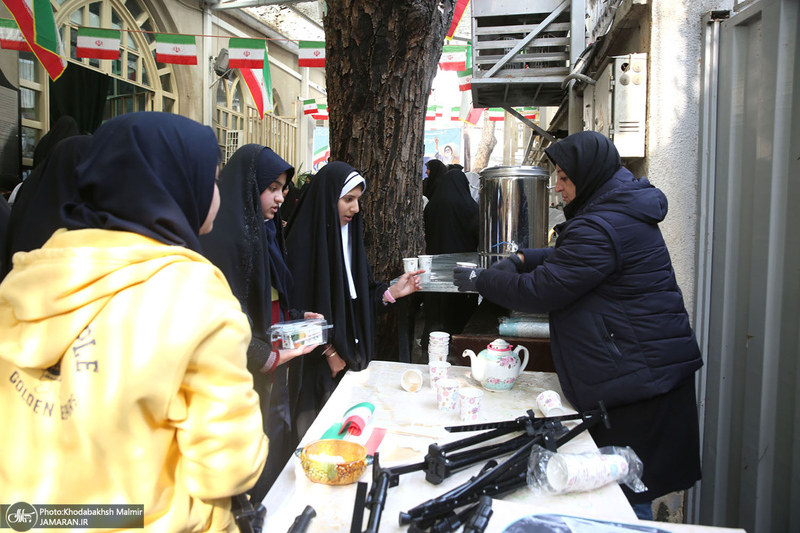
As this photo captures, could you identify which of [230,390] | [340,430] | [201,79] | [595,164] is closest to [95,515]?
[230,390]

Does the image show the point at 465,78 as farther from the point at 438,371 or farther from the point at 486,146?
the point at 438,371

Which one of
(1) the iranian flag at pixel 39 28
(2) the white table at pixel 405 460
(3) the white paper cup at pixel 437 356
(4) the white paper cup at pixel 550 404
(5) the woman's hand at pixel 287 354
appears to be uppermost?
(1) the iranian flag at pixel 39 28

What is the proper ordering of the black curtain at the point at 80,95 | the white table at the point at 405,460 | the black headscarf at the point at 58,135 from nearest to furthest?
the white table at the point at 405,460
the black headscarf at the point at 58,135
the black curtain at the point at 80,95

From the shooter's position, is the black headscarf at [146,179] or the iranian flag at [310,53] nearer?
the black headscarf at [146,179]

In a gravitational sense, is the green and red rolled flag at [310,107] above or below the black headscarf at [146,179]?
above

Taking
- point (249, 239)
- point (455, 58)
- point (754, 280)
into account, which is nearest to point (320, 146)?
point (455, 58)

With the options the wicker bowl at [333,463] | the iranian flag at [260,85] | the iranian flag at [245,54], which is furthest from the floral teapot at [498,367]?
the iranian flag at [260,85]

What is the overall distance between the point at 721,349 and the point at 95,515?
296cm

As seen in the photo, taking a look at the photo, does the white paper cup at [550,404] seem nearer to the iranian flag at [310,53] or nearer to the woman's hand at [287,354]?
the woman's hand at [287,354]

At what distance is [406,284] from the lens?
3166mm

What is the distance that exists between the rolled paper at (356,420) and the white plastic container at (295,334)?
51 centimetres

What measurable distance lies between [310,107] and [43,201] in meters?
12.4

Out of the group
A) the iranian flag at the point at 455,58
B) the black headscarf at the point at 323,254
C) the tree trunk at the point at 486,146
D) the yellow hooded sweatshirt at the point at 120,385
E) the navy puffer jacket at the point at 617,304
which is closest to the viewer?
the yellow hooded sweatshirt at the point at 120,385

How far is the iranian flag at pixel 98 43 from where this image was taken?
6914 millimetres
